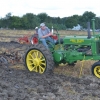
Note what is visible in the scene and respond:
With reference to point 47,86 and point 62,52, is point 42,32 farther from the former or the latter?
point 47,86

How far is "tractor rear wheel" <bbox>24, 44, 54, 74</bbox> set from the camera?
10031 millimetres

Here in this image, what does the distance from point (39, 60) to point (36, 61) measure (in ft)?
0.39

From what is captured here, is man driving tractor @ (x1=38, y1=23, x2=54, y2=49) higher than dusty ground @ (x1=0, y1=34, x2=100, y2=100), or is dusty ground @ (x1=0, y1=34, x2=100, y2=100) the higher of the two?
man driving tractor @ (x1=38, y1=23, x2=54, y2=49)

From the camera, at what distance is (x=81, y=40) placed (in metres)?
10.4

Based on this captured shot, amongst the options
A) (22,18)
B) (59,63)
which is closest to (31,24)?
(22,18)

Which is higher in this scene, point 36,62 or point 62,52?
point 62,52

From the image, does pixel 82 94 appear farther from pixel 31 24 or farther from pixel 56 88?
pixel 31 24

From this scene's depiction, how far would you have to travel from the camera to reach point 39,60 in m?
10.3

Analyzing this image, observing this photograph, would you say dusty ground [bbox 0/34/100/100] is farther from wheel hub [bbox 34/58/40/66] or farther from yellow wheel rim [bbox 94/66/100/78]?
wheel hub [bbox 34/58/40/66]

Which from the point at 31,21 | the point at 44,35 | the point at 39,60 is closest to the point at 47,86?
the point at 39,60

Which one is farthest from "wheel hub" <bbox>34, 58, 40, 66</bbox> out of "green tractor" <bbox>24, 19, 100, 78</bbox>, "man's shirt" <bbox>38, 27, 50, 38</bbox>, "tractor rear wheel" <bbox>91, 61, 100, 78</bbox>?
"tractor rear wheel" <bbox>91, 61, 100, 78</bbox>

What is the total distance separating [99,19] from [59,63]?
761 centimetres

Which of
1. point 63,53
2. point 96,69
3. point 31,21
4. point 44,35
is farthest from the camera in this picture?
point 31,21

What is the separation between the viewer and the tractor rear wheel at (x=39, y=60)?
10.0 m
